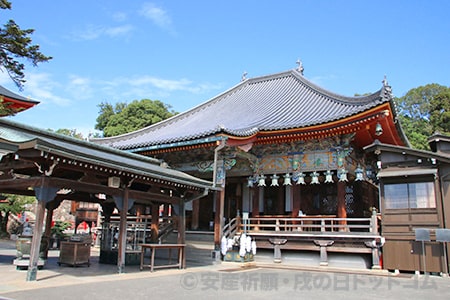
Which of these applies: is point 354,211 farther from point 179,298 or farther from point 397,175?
point 179,298

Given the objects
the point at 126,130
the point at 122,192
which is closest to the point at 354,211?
the point at 122,192

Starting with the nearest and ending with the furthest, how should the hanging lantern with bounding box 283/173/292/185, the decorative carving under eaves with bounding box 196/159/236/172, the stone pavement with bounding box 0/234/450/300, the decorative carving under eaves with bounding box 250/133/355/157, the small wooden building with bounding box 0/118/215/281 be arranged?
1. the stone pavement with bounding box 0/234/450/300
2. the small wooden building with bounding box 0/118/215/281
3. the decorative carving under eaves with bounding box 250/133/355/157
4. the decorative carving under eaves with bounding box 196/159/236/172
5. the hanging lantern with bounding box 283/173/292/185

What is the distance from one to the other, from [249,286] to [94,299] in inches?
146

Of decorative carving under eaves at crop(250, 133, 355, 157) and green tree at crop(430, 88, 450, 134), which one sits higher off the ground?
green tree at crop(430, 88, 450, 134)

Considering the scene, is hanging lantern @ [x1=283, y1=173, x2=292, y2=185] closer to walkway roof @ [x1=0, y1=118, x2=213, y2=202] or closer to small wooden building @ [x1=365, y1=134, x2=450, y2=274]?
small wooden building @ [x1=365, y1=134, x2=450, y2=274]

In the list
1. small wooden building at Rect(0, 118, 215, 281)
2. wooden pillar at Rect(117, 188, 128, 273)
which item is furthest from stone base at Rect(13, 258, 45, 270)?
wooden pillar at Rect(117, 188, 128, 273)

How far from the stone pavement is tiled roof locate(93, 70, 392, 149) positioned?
17.4ft

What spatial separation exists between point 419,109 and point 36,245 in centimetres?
4759

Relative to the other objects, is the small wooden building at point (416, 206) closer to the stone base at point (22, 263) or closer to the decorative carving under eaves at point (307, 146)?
the decorative carving under eaves at point (307, 146)

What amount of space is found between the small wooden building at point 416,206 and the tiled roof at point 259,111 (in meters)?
2.27

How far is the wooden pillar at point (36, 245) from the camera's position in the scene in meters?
8.39

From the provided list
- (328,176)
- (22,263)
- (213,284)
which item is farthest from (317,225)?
(22,263)

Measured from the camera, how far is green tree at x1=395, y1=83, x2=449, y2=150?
4140 cm

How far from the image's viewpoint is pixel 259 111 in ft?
62.5
